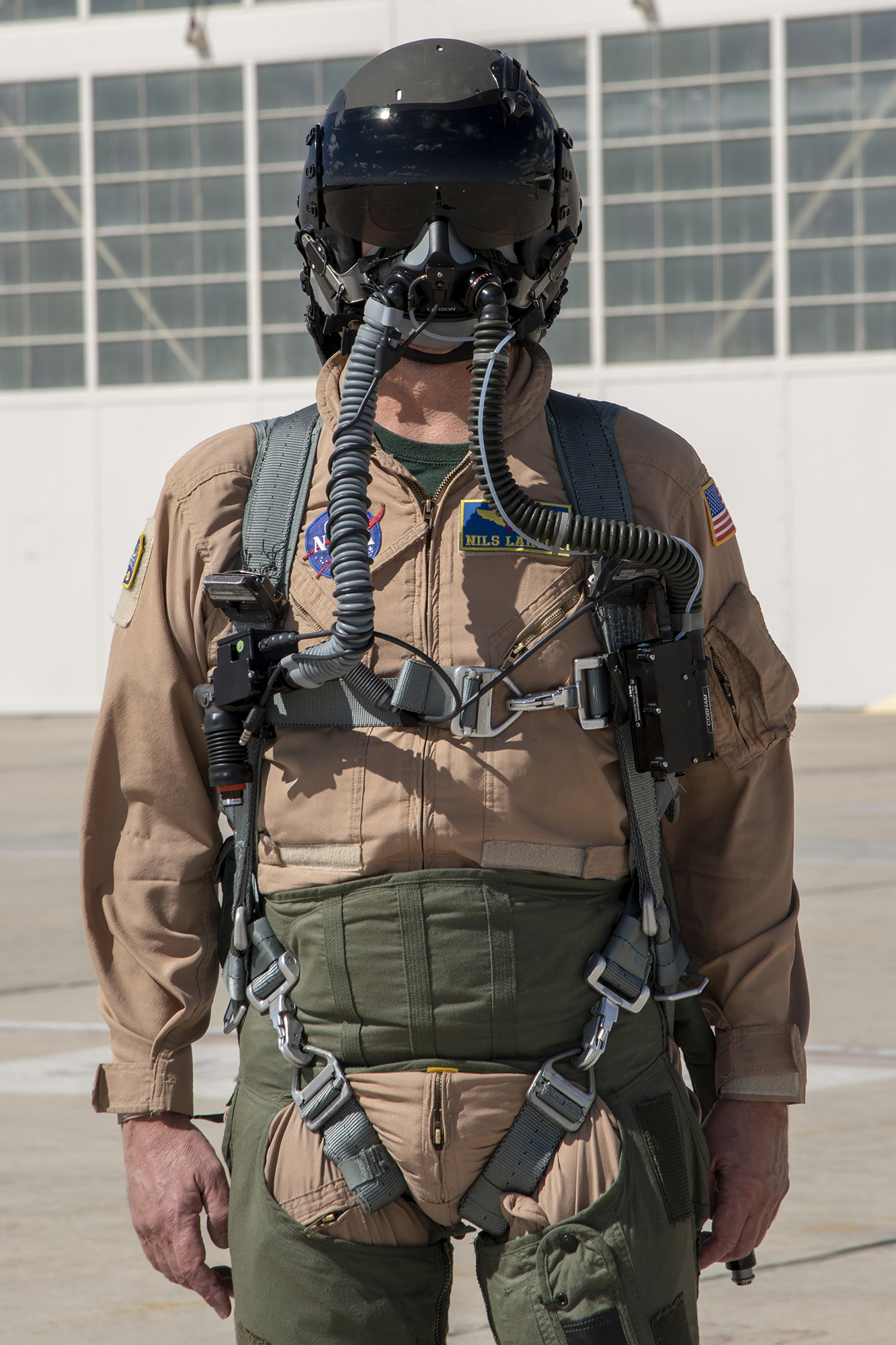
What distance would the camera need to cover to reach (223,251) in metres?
24.4

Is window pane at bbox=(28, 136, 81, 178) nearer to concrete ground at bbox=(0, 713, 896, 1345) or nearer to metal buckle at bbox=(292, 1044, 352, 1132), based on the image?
concrete ground at bbox=(0, 713, 896, 1345)

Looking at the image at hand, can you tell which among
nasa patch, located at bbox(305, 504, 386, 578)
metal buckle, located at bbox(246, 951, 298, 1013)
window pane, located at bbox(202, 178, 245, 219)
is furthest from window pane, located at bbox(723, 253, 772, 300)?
metal buckle, located at bbox(246, 951, 298, 1013)

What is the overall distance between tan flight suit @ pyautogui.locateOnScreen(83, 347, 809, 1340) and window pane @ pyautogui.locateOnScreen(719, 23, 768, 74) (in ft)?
71.8

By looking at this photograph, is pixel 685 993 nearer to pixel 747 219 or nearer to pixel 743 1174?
pixel 743 1174

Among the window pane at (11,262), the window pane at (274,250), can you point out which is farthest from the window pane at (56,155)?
the window pane at (274,250)

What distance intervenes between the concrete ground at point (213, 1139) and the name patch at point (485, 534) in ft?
6.94

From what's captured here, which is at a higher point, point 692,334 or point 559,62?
point 559,62

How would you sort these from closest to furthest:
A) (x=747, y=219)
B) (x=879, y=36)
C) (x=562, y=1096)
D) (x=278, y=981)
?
(x=562, y=1096) < (x=278, y=981) < (x=879, y=36) < (x=747, y=219)

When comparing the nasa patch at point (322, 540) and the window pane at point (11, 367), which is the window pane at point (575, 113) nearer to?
the window pane at point (11, 367)

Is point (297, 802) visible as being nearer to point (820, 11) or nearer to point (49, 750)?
point (49, 750)

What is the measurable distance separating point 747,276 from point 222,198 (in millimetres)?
7566

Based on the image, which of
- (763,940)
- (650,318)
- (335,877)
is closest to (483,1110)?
(335,877)

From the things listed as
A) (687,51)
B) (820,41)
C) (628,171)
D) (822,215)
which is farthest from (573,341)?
(820,41)

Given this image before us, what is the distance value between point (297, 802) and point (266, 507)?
404 mm
